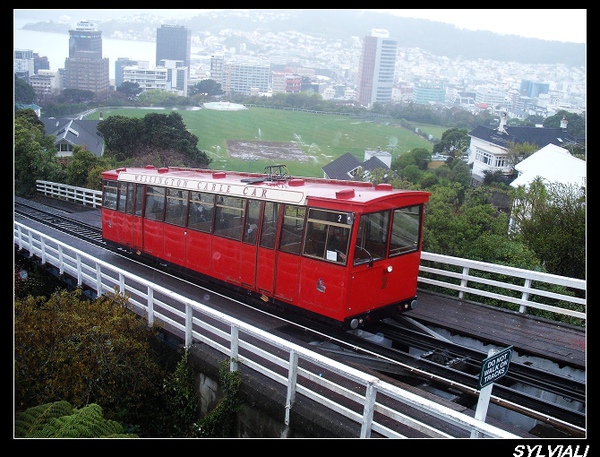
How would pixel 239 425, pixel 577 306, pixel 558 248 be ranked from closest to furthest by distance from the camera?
pixel 239 425 < pixel 577 306 < pixel 558 248

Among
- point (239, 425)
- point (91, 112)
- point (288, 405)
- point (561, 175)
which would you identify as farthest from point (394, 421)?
point (91, 112)

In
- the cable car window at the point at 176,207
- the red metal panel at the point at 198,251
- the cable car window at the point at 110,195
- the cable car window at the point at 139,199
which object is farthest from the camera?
the cable car window at the point at 110,195

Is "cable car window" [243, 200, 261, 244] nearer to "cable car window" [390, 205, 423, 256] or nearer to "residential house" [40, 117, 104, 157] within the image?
"cable car window" [390, 205, 423, 256]

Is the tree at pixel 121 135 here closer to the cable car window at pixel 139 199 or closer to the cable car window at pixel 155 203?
the cable car window at pixel 139 199

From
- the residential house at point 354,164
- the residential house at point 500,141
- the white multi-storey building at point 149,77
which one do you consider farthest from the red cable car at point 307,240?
the residential house at point 500,141

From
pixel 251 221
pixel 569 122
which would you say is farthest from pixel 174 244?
pixel 569 122

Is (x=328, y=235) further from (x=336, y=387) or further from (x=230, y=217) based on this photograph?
(x=336, y=387)

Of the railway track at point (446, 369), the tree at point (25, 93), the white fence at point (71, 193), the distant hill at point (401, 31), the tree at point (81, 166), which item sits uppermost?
the distant hill at point (401, 31)

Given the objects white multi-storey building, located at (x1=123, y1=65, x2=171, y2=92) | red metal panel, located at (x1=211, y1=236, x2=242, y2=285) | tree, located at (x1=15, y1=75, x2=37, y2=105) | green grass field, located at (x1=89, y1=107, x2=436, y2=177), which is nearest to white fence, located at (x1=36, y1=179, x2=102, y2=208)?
green grass field, located at (x1=89, y1=107, x2=436, y2=177)
